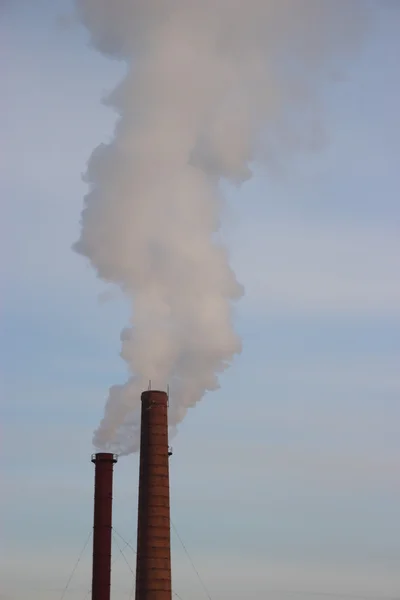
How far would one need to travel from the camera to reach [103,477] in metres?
41.2

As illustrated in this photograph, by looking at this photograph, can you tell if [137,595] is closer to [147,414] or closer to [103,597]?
[103,597]

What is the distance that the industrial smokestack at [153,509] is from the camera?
121ft

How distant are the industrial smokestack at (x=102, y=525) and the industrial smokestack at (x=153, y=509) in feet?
10.4

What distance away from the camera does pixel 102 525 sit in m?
40.7

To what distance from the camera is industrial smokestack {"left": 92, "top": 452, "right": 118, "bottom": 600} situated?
40.0 m

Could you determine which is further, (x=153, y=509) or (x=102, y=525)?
(x=102, y=525)

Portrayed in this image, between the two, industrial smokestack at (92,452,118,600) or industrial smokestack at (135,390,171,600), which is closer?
industrial smokestack at (135,390,171,600)

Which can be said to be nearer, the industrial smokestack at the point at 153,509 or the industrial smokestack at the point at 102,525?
the industrial smokestack at the point at 153,509

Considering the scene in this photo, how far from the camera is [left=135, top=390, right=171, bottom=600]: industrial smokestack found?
36.8 meters

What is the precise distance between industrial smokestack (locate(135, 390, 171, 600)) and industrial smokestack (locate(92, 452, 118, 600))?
317cm

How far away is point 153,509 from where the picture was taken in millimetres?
37344

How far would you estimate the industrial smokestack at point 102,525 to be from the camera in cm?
3997

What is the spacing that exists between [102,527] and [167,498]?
429cm

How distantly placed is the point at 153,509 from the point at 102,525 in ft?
14.0
